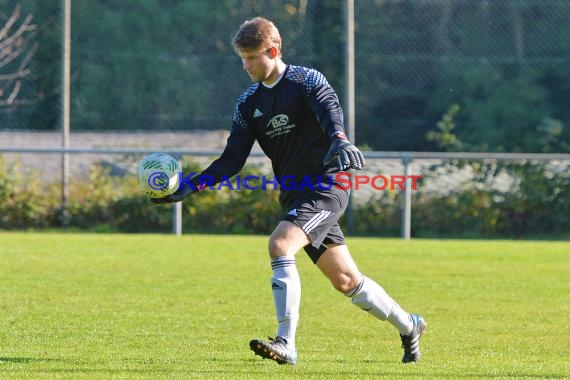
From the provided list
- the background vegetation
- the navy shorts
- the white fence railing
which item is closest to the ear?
the navy shorts

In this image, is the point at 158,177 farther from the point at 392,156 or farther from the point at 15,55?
the point at 15,55

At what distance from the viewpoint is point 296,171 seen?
19.5 ft

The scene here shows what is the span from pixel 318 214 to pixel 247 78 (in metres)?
11.5

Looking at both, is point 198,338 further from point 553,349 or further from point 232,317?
point 553,349

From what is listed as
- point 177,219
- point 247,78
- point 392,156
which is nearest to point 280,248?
point 177,219

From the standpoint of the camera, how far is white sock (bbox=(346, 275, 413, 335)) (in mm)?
5930

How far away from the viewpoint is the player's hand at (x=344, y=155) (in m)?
5.50

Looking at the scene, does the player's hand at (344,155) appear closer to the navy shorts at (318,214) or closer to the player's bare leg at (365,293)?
the navy shorts at (318,214)

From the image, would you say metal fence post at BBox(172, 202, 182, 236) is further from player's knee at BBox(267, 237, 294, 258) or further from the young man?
→ player's knee at BBox(267, 237, 294, 258)

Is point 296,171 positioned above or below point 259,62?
below

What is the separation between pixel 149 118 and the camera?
56.3 feet

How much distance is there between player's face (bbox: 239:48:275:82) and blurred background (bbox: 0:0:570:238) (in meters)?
10.3

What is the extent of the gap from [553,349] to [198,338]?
221 centimetres

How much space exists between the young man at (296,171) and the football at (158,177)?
0.07 metres
